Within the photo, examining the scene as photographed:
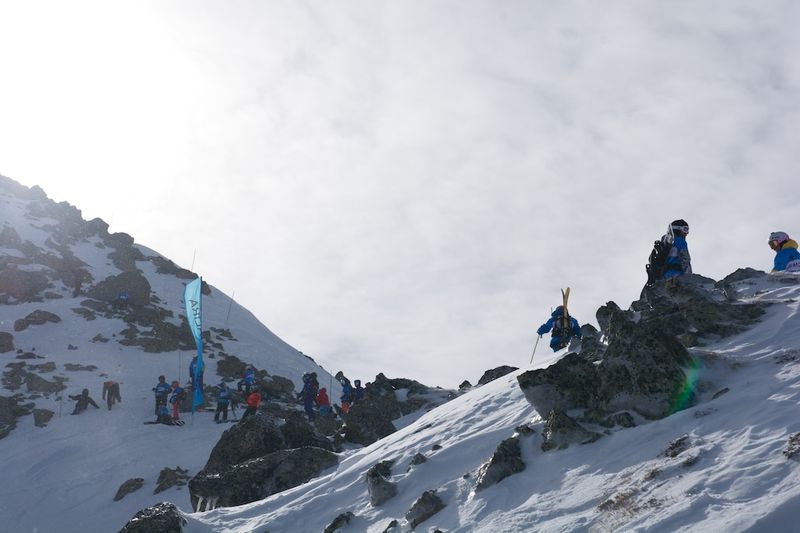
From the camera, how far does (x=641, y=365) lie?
889 cm

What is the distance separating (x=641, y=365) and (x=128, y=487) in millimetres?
15572

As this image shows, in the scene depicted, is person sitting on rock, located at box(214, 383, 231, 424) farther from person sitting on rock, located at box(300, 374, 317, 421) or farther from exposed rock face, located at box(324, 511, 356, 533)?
exposed rock face, located at box(324, 511, 356, 533)

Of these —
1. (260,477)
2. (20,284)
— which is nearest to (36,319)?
(20,284)

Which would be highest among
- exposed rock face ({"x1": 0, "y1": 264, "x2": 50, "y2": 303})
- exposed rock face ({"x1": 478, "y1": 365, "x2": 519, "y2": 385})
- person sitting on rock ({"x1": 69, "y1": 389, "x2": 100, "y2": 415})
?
exposed rock face ({"x1": 0, "y1": 264, "x2": 50, "y2": 303})

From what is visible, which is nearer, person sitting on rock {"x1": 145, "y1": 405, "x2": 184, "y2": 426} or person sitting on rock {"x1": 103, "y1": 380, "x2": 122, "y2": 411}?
person sitting on rock {"x1": 145, "y1": 405, "x2": 184, "y2": 426}

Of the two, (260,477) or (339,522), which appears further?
(260,477)

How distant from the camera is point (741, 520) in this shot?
5188mm

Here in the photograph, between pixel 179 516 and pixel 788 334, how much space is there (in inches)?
392

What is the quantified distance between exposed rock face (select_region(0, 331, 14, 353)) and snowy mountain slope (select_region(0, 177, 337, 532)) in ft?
1.16

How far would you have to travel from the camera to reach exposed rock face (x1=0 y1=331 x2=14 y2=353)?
1216 inches

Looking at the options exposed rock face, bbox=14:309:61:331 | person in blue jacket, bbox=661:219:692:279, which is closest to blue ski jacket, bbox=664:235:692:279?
person in blue jacket, bbox=661:219:692:279

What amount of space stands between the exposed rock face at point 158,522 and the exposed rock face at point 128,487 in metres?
8.96

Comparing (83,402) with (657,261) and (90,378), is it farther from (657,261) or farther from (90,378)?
(657,261)

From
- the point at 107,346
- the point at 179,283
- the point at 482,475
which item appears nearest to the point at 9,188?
the point at 179,283
